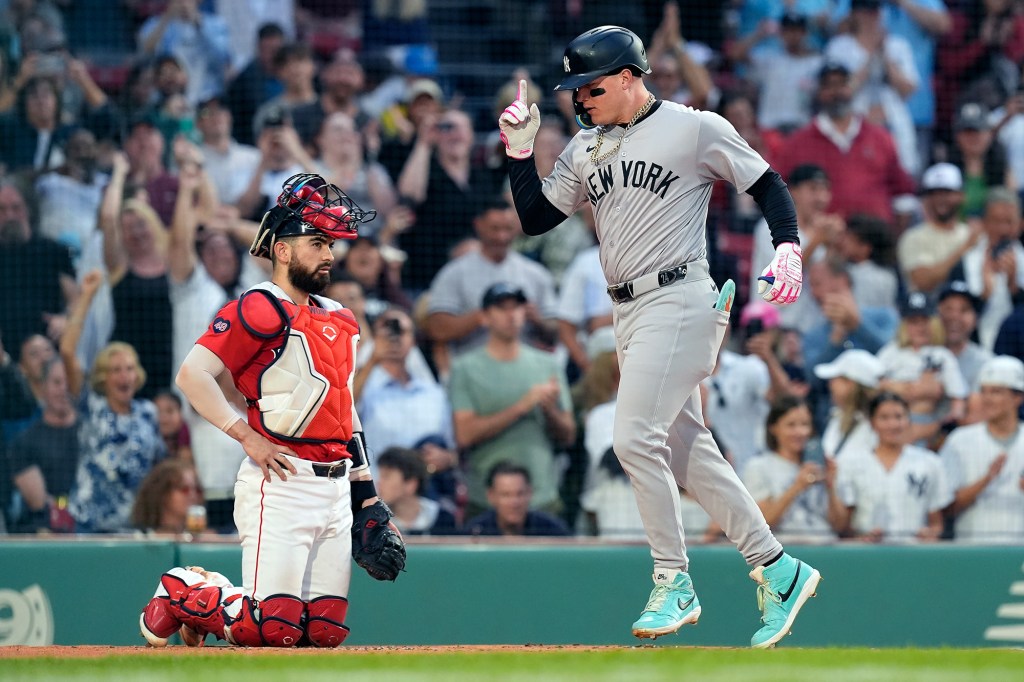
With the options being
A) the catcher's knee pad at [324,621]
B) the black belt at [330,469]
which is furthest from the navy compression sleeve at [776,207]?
the catcher's knee pad at [324,621]

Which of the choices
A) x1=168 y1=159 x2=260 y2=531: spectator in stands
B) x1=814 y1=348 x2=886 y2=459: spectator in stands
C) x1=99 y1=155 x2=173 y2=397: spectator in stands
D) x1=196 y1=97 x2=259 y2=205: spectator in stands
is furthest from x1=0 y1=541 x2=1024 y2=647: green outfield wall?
x1=196 y1=97 x2=259 y2=205: spectator in stands

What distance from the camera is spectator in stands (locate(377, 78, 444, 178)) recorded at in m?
9.80

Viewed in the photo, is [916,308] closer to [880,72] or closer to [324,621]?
[880,72]

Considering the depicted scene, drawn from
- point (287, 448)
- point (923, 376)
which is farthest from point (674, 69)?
point (287, 448)

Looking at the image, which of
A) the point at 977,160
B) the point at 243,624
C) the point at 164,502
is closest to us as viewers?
the point at 243,624

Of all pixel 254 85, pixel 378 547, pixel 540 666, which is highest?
pixel 254 85

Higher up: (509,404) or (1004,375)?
(1004,375)

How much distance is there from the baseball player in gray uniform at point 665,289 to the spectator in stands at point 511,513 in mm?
2652

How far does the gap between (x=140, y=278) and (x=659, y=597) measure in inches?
175

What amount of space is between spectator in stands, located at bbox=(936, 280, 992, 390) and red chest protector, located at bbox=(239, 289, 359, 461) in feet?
15.3

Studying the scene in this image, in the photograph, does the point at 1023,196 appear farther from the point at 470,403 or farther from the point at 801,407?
the point at 470,403

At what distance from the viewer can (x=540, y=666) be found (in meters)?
4.32

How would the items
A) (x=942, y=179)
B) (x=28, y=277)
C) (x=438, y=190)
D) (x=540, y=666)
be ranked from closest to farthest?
(x=540, y=666), (x=28, y=277), (x=438, y=190), (x=942, y=179)

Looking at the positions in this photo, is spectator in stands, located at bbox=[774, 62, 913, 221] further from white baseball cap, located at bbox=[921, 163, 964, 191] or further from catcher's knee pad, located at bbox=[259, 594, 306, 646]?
catcher's knee pad, located at bbox=[259, 594, 306, 646]
